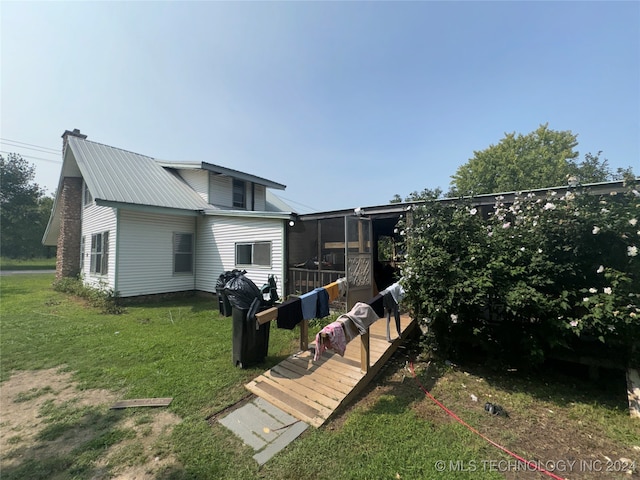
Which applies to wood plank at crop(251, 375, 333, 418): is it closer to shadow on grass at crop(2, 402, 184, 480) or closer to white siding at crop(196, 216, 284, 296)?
shadow on grass at crop(2, 402, 184, 480)

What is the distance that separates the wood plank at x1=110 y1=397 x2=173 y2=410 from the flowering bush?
3.95 meters

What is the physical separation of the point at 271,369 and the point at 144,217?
340 inches

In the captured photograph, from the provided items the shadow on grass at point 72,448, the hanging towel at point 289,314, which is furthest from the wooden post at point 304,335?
the shadow on grass at point 72,448

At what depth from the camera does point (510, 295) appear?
11.9 ft

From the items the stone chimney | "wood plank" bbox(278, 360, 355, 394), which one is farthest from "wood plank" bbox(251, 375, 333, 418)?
the stone chimney

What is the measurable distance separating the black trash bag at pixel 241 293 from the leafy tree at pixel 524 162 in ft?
76.0

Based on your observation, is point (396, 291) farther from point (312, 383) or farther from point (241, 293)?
point (241, 293)

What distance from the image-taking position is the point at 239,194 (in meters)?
13.6

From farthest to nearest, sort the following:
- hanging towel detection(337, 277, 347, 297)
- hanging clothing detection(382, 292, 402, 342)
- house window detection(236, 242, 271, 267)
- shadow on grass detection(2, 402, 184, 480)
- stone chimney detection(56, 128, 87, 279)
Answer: stone chimney detection(56, 128, 87, 279), house window detection(236, 242, 271, 267), hanging towel detection(337, 277, 347, 297), hanging clothing detection(382, 292, 402, 342), shadow on grass detection(2, 402, 184, 480)

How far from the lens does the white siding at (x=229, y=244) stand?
8875mm

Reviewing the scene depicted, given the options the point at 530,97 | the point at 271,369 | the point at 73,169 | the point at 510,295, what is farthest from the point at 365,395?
the point at 73,169

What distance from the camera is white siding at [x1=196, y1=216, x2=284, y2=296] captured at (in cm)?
888

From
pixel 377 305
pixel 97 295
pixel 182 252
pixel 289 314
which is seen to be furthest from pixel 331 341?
pixel 97 295

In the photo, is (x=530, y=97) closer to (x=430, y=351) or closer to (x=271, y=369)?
(x=430, y=351)
